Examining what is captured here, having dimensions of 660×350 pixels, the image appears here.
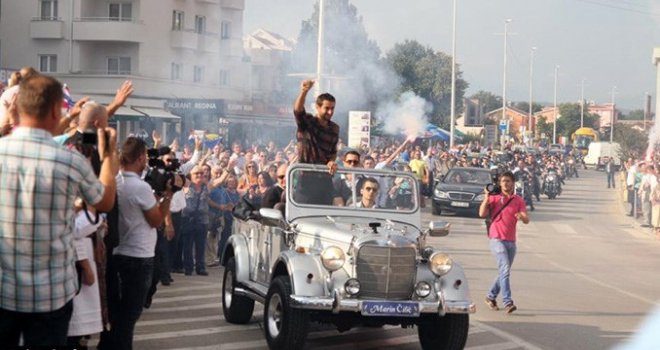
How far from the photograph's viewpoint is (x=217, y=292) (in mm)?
15258

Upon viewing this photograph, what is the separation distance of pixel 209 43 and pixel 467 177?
61.9 feet

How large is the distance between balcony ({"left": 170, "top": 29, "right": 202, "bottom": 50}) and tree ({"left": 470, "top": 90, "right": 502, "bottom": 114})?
86.4m

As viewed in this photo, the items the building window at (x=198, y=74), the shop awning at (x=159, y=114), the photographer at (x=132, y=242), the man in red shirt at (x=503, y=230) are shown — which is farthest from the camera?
the building window at (x=198, y=74)

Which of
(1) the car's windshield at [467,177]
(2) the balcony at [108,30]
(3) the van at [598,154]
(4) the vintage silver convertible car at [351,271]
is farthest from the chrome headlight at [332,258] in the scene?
(3) the van at [598,154]

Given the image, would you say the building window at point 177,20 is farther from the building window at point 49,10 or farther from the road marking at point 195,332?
the road marking at point 195,332

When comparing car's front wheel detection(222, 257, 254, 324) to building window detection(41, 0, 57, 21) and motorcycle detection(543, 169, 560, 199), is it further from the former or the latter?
building window detection(41, 0, 57, 21)

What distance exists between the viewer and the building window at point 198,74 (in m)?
50.6

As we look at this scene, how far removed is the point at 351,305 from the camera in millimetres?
10203

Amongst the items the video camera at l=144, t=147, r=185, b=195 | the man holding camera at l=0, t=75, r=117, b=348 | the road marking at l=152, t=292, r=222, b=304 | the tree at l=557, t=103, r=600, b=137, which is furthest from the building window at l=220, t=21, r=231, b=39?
the tree at l=557, t=103, r=600, b=137

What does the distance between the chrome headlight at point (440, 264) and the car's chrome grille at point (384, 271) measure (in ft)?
0.73

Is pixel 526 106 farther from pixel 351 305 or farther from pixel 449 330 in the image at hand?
pixel 351 305

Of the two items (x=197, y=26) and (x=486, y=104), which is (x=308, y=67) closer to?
(x=197, y=26)

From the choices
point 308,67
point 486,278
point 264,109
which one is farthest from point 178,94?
point 486,278

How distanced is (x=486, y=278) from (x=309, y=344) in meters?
6.98
